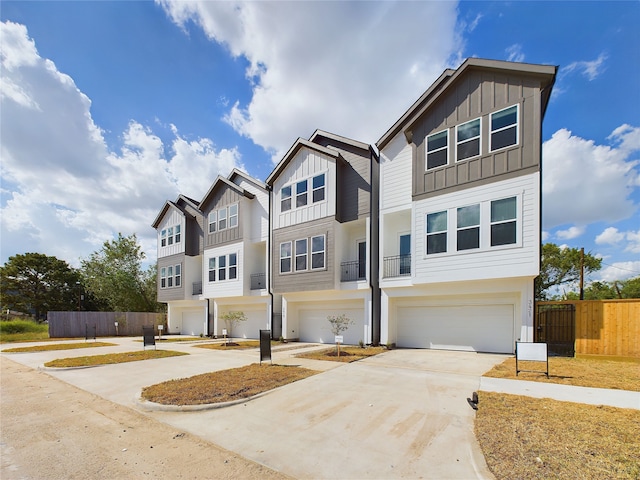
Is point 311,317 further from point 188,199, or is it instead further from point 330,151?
point 188,199

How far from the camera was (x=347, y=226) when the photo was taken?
16719mm

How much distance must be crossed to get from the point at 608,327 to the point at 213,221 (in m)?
21.6

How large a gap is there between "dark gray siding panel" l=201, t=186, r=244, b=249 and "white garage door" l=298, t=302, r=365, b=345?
272 inches

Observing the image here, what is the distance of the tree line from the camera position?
1361 inches

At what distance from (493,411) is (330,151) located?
1337 cm

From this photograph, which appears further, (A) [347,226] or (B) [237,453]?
(A) [347,226]

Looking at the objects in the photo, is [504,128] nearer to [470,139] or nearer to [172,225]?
[470,139]

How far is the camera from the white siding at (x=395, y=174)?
14562 millimetres

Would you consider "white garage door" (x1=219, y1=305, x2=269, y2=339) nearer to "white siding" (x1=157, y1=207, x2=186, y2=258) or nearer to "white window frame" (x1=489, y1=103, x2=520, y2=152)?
"white siding" (x1=157, y1=207, x2=186, y2=258)

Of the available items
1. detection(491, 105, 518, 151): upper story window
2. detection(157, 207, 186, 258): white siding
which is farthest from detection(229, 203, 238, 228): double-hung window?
detection(491, 105, 518, 151): upper story window

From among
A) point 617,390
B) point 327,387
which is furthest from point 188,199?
point 617,390

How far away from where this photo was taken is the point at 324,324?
1761 cm

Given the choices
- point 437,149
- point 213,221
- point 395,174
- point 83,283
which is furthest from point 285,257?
point 83,283

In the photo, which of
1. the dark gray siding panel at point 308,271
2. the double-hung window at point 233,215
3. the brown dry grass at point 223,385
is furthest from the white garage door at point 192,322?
the brown dry grass at point 223,385
